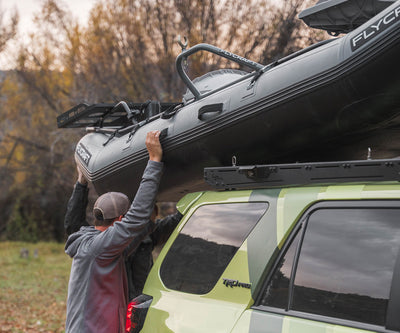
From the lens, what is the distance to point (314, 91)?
2.79 metres

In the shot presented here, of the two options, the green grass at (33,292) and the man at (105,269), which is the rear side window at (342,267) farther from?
the green grass at (33,292)

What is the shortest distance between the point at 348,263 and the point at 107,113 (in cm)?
299

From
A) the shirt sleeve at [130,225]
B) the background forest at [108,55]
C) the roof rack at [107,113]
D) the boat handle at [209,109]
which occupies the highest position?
the background forest at [108,55]

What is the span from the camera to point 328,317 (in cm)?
194

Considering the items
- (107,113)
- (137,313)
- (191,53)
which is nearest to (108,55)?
(107,113)

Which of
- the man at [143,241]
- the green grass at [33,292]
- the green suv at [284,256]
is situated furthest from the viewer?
the green grass at [33,292]

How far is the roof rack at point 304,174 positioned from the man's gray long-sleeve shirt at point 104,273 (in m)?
0.56

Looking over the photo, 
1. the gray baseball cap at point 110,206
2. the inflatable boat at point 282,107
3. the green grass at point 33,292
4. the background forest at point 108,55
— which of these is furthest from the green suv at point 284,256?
the green grass at point 33,292

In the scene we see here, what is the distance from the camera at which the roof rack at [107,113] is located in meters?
4.30

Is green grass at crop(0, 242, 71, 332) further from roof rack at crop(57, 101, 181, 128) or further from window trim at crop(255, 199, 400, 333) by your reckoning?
window trim at crop(255, 199, 400, 333)

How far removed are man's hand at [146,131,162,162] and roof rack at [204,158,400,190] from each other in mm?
640

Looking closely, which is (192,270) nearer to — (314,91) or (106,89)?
(314,91)

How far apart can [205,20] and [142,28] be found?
79.1 inches

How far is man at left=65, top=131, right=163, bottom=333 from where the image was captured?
10.0 feet
